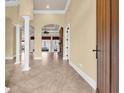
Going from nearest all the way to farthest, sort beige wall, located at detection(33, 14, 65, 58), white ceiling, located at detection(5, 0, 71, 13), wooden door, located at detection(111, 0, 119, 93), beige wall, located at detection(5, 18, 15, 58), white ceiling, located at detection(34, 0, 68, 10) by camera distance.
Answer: wooden door, located at detection(111, 0, 119, 93) → white ceiling, located at detection(34, 0, 68, 10) → white ceiling, located at detection(5, 0, 71, 13) → beige wall, located at detection(5, 18, 15, 58) → beige wall, located at detection(33, 14, 65, 58)

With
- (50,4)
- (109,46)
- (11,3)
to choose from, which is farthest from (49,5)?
(109,46)

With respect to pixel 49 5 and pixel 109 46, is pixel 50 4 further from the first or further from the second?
pixel 109 46

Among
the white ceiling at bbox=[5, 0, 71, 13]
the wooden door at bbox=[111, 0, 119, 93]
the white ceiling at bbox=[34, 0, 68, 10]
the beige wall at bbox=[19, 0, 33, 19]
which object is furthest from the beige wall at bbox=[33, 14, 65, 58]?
the wooden door at bbox=[111, 0, 119, 93]

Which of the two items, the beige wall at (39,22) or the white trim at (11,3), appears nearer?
the white trim at (11,3)

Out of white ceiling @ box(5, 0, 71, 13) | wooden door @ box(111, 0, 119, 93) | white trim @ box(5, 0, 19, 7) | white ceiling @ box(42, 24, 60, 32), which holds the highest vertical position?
white trim @ box(5, 0, 19, 7)

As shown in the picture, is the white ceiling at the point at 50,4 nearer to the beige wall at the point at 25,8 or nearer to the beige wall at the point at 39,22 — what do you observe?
the beige wall at the point at 39,22

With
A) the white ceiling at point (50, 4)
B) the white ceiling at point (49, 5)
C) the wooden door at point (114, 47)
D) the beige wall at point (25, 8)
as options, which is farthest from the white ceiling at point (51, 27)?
the wooden door at point (114, 47)

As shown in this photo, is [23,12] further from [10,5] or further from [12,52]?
[12,52]

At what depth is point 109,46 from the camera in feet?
8.77

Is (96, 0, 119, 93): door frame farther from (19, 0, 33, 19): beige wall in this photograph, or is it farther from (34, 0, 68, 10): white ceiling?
(34, 0, 68, 10): white ceiling

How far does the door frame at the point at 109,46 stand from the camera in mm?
2418

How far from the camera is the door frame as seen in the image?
2.42 meters
